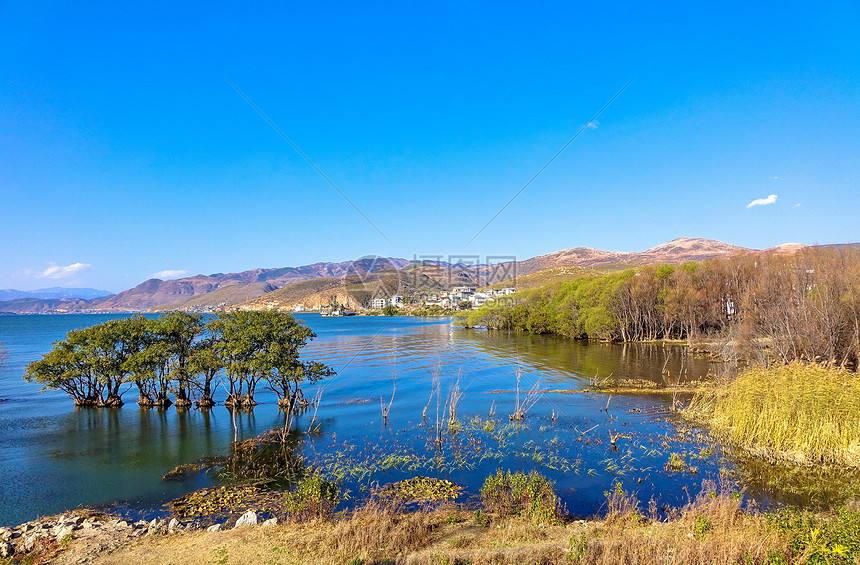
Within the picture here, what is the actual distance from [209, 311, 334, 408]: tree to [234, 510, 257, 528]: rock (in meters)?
12.7

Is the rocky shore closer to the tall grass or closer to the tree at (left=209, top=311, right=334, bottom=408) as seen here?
the tree at (left=209, top=311, right=334, bottom=408)

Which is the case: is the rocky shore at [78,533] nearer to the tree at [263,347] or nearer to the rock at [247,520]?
the rock at [247,520]

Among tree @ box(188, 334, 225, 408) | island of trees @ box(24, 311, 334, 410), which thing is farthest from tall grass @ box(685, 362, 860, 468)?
tree @ box(188, 334, 225, 408)

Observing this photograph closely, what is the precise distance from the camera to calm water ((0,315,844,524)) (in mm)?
A: 15312

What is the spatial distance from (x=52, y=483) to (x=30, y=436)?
348 inches

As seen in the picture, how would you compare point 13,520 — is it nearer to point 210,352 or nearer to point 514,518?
point 210,352

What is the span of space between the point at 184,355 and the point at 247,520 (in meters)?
17.9

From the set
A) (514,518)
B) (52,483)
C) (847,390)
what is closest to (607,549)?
(514,518)

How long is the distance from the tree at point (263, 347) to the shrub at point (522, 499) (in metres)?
15.0

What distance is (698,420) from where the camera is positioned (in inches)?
869

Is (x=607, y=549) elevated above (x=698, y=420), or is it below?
above

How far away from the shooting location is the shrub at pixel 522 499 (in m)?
11.7

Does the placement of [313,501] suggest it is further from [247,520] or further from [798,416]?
[798,416]

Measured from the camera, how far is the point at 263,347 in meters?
25.2
